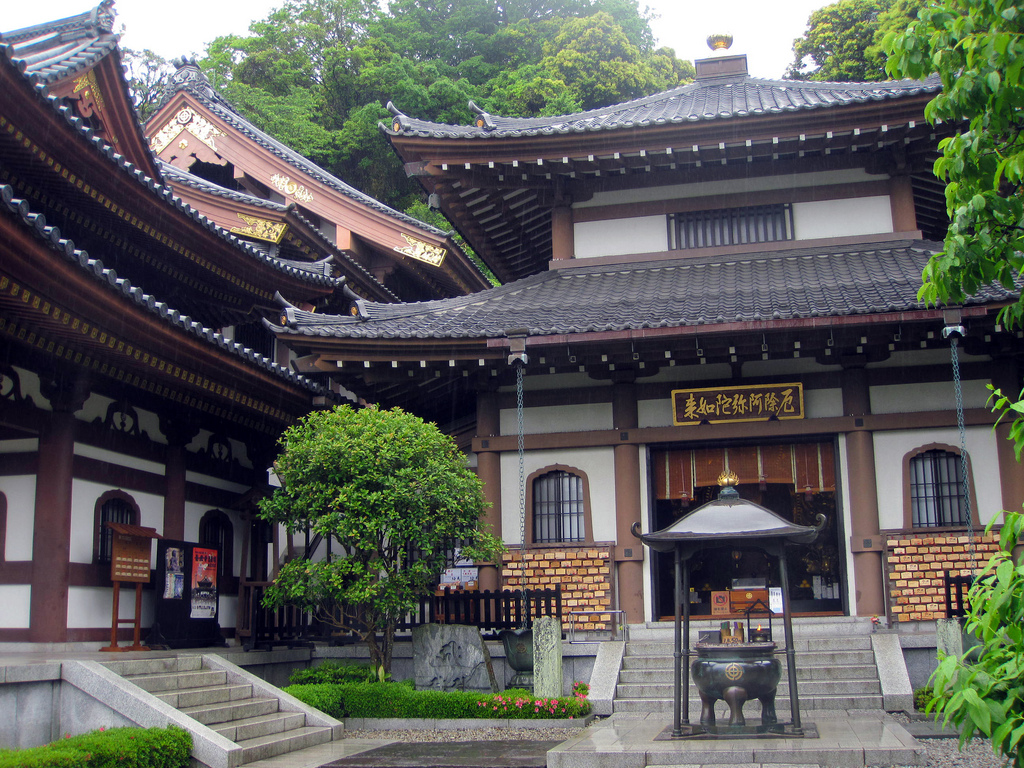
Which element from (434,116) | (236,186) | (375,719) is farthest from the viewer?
(434,116)

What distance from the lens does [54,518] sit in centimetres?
1159

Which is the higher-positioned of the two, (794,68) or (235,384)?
(794,68)

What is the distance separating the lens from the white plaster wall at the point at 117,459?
12.3 m

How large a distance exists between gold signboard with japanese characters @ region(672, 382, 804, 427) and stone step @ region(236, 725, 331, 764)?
22.8 ft

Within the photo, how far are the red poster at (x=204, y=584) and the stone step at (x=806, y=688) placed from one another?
6.35m

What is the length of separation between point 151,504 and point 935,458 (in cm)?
1172

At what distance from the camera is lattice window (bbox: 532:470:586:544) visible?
14.8 metres

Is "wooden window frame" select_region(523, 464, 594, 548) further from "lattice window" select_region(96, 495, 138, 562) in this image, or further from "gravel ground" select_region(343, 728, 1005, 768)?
"lattice window" select_region(96, 495, 138, 562)

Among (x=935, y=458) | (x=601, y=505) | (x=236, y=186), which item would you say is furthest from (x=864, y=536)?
(x=236, y=186)

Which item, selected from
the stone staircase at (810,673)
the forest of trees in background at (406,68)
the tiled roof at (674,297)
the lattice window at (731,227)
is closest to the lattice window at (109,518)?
the tiled roof at (674,297)

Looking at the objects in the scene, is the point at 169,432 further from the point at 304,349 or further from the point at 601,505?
the point at 601,505

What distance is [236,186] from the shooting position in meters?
25.5

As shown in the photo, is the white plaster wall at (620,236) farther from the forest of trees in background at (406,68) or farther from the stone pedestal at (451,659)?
the forest of trees in background at (406,68)

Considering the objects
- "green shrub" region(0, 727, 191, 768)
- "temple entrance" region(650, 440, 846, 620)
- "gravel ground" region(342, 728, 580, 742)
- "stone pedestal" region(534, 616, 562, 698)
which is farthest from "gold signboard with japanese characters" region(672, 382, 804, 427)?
"green shrub" region(0, 727, 191, 768)
